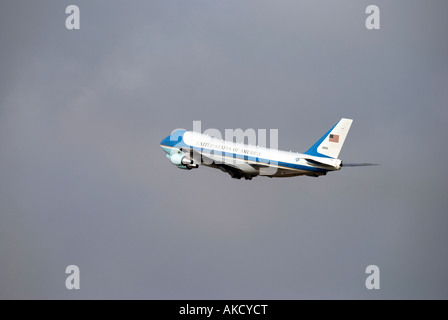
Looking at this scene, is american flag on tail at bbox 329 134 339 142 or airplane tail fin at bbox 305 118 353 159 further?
american flag on tail at bbox 329 134 339 142

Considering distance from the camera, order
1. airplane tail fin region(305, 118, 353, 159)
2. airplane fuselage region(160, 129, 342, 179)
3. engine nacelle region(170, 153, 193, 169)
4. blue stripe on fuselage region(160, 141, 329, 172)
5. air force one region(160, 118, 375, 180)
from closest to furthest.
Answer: airplane tail fin region(305, 118, 353, 159)
air force one region(160, 118, 375, 180)
airplane fuselage region(160, 129, 342, 179)
blue stripe on fuselage region(160, 141, 329, 172)
engine nacelle region(170, 153, 193, 169)

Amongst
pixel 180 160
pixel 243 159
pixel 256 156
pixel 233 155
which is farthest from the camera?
pixel 180 160

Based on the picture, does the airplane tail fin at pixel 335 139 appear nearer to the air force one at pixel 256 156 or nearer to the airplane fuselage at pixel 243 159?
the air force one at pixel 256 156

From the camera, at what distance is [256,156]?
3880 inches

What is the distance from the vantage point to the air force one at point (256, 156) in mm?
94000

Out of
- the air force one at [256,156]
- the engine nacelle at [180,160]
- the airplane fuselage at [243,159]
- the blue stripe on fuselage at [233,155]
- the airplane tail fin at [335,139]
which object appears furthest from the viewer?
the engine nacelle at [180,160]

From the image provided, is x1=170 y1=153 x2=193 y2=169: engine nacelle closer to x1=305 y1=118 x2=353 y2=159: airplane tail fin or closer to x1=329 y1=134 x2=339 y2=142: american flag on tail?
x1=305 y1=118 x2=353 y2=159: airplane tail fin

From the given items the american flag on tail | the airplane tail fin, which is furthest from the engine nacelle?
the american flag on tail

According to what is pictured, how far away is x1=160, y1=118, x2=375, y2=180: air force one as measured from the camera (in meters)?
94.0

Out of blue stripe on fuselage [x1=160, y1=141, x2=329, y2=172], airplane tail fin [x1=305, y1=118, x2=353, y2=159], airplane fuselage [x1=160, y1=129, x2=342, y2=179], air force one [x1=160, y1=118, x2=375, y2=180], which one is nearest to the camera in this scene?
airplane tail fin [x1=305, y1=118, x2=353, y2=159]

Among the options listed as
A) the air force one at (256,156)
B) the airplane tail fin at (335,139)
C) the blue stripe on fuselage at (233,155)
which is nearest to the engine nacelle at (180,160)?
the air force one at (256,156)

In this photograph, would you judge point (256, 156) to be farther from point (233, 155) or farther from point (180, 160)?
point (180, 160)

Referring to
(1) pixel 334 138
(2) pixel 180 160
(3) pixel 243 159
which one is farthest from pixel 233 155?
(1) pixel 334 138
